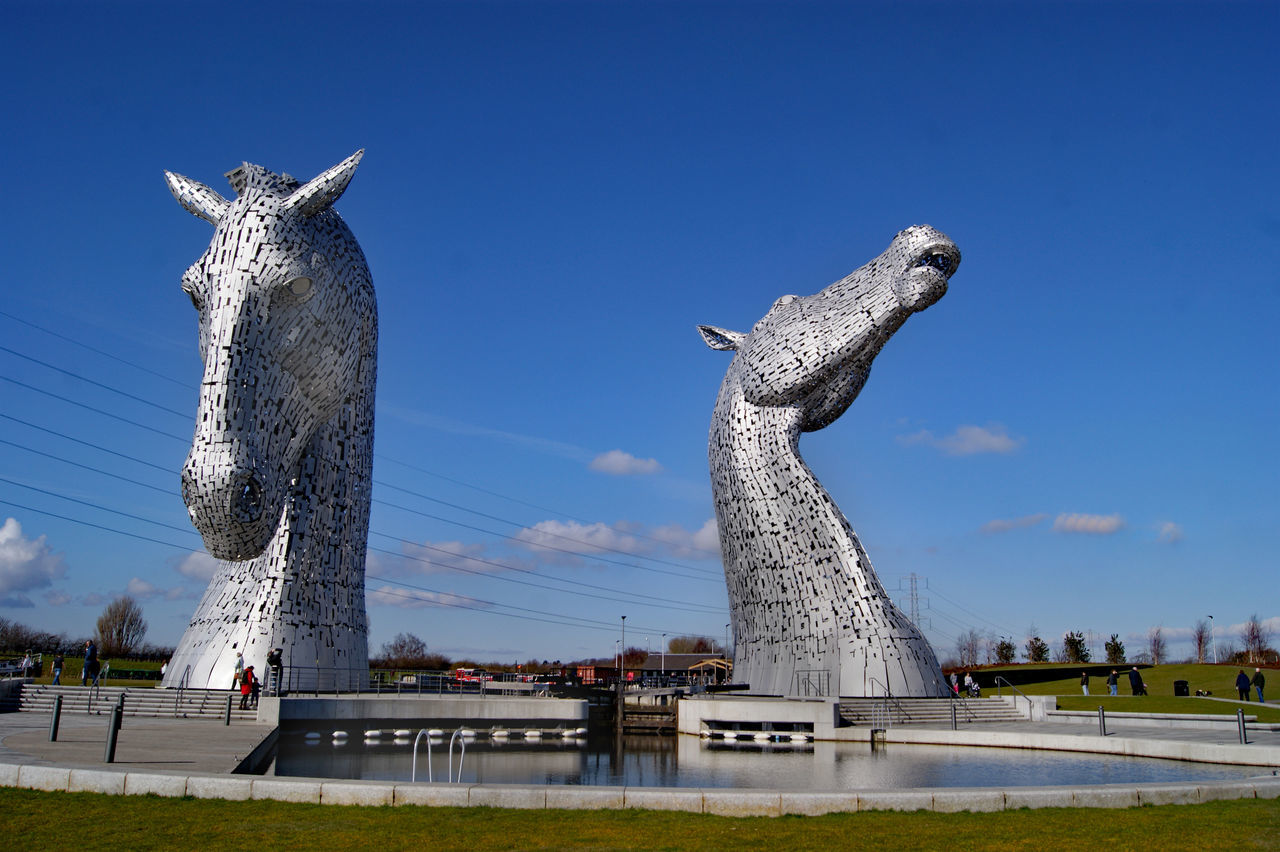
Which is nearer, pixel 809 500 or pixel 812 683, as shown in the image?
pixel 812 683

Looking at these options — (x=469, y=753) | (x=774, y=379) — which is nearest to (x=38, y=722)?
(x=469, y=753)

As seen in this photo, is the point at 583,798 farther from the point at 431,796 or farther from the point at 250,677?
the point at 250,677

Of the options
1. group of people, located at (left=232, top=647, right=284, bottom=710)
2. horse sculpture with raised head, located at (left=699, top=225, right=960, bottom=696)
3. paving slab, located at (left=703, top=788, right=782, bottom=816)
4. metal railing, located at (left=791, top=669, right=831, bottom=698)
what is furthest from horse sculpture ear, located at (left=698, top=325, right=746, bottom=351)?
paving slab, located at (left=703, top=788, right=782, bottom=816)

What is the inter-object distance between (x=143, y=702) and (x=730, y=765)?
436 inches

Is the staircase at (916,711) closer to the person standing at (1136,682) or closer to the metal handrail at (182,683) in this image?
the person standing at (1136,682)

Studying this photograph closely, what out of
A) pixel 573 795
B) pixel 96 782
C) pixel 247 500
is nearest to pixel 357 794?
pixel 573 795

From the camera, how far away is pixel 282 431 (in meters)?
17.4

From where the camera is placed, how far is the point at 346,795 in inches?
320

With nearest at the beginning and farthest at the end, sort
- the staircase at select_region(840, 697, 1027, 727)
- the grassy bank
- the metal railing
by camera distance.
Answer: the staircase at select_region(840, 697, 1027, 727) < the grassy bank < the metal railing

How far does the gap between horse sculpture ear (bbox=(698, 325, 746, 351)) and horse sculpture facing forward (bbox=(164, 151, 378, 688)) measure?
10.1 metres

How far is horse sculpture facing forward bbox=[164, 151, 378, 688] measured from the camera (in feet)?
51.5

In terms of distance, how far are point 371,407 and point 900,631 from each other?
41.3 ft

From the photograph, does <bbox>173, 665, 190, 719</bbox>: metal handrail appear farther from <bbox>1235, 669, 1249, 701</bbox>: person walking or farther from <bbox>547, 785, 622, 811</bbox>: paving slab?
<bbox>1235, 669, 1249, 701</bbox>: person walking

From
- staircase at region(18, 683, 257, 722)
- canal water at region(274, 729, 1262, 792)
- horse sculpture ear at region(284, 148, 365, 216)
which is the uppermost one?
horse sculpture ear at region(284, 148, 365, 216)
